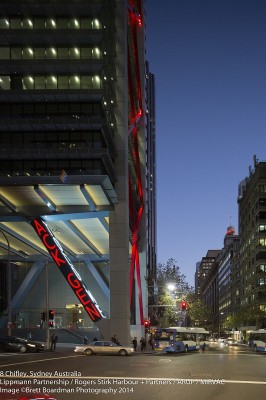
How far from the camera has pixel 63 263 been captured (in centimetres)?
6638

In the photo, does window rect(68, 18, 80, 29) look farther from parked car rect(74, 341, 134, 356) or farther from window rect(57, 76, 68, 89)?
parked car rect(74, 341, 134, 356)

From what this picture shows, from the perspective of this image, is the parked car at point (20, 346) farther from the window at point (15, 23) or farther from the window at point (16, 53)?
the window at point (15, 23)

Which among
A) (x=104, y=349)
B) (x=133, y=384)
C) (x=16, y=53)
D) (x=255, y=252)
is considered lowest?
(x=104, y=349)

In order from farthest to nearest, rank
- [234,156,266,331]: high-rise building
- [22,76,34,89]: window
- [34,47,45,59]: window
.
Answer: [234,156,266,331]: high-rise building
[34,47,45,59]: window
[22,76,34,89]: window

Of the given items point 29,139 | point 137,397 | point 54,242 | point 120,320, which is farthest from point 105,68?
point 137,397

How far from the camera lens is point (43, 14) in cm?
6212

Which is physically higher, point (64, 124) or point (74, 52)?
point (74, 52)

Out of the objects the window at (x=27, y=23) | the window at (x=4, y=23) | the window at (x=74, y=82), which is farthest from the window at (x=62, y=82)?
the window at (x=4, y=23)

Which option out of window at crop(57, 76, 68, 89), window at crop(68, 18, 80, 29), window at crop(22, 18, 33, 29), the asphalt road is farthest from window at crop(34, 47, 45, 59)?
the asphalt road

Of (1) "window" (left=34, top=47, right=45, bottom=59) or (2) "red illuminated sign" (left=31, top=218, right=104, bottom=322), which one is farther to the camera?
(2) "red illuminated sign" (left=31, top=218, right=104, bottom=322)

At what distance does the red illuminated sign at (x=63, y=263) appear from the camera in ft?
215

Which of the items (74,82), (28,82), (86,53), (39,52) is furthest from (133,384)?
(39,52)

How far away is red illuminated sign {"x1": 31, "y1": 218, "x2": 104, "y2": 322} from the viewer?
65500 millimetres

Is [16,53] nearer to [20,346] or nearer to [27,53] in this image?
[27,53]
